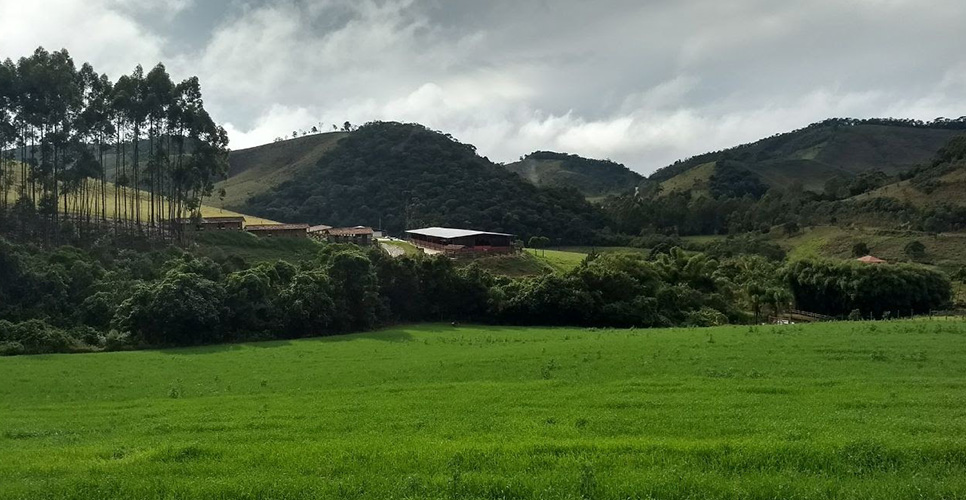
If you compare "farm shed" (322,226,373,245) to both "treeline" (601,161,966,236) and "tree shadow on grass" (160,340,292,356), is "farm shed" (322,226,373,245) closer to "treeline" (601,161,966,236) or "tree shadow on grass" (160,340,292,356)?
"tree shadow on grass" (160,340,292,356)

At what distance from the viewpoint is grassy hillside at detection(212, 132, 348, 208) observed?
529 ft

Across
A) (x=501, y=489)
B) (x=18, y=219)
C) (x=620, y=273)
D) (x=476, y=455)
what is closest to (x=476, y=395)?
(x=476, y=455)

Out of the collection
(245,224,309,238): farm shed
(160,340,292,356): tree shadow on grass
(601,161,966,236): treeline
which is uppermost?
(601,161,966,236): treeline

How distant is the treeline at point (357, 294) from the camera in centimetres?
4218

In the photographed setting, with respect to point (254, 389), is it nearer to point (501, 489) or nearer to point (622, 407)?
point (622, 407)

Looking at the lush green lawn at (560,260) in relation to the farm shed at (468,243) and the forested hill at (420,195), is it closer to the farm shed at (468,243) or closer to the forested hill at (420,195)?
the farm shed at (468,243)

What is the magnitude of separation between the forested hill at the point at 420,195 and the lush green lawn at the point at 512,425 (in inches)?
3774

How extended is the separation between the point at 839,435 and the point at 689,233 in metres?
136

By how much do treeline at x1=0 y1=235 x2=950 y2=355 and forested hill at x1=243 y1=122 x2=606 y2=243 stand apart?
55.7 m

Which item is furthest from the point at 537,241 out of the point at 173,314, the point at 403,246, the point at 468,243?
the point at 173,314

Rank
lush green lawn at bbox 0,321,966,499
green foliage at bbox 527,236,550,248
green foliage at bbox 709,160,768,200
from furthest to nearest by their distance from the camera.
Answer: green foliage at bbox 709,160,768,200, green foliage at bbox 527,236,550,248, lush green lawn at bbox 0,321,966,499

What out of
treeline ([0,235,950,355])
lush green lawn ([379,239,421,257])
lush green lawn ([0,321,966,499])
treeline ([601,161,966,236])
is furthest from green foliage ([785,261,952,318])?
treeline ([601,161,966,236])

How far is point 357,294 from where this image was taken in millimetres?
50062

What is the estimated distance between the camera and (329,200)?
14225cm
